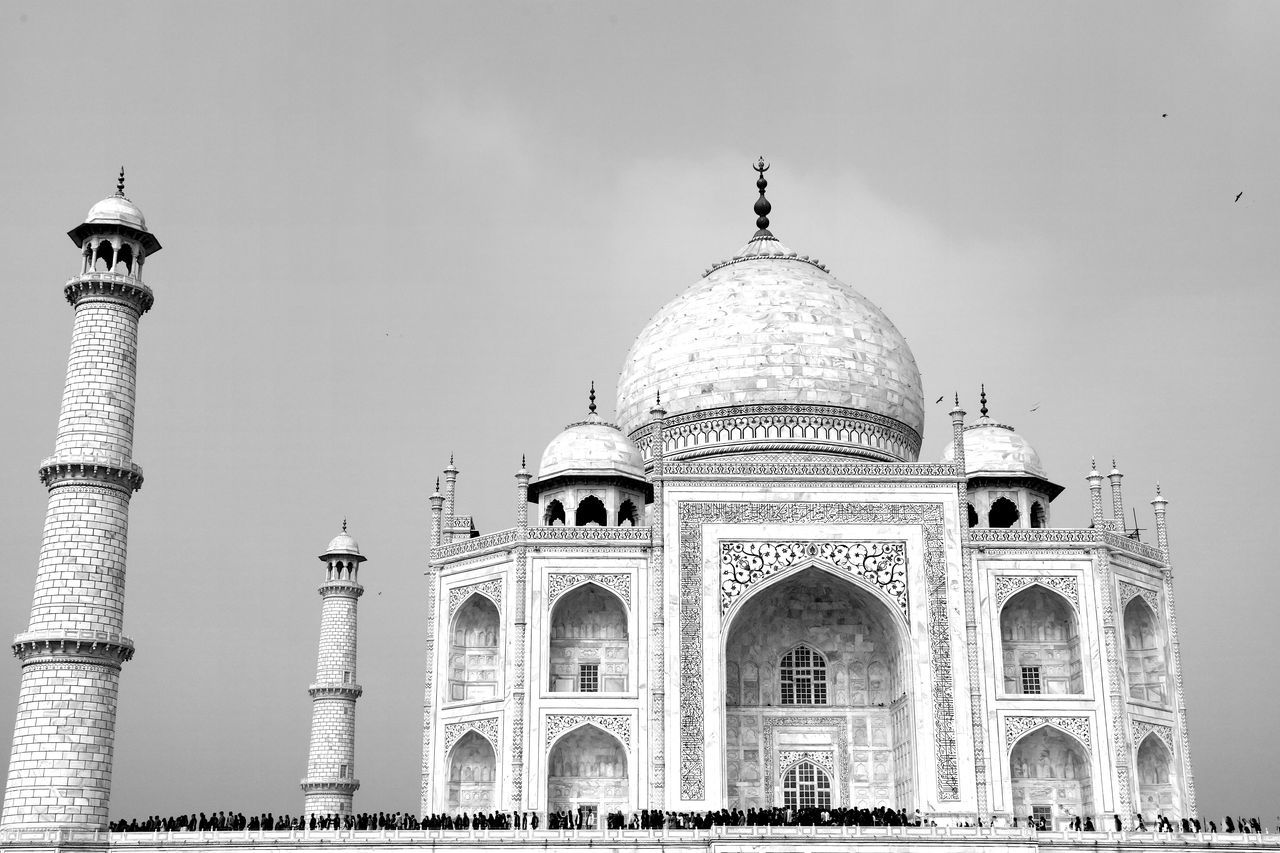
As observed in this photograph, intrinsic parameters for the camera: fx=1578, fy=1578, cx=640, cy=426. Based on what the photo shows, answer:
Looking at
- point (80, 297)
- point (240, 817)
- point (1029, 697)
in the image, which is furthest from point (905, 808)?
point (80, 297)

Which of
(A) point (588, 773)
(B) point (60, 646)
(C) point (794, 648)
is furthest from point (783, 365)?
(B) point (60, 646)

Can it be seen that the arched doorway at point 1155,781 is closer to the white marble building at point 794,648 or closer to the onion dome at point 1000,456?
the white marble building at point 794,648

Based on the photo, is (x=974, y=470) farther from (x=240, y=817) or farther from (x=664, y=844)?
(x=240, y=817)

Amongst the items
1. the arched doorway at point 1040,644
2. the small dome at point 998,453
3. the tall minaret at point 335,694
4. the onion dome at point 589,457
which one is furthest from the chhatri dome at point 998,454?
the tall minaret at point 335,694

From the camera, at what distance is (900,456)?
101 feet

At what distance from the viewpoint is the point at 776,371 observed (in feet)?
99.1

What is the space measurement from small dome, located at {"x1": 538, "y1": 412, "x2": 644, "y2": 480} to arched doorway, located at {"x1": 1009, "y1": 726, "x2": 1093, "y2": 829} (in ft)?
27.2

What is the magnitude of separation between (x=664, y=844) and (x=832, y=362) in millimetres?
11381

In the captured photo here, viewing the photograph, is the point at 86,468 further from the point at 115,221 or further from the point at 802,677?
the point at 802,677

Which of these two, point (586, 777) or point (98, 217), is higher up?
point (98, 217)

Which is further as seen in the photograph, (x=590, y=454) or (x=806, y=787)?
(x=590, y=454)

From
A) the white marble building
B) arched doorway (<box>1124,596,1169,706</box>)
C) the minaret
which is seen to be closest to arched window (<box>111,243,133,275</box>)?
the minaret

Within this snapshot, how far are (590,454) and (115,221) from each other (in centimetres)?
940

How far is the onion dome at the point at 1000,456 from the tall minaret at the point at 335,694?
1357 cm
